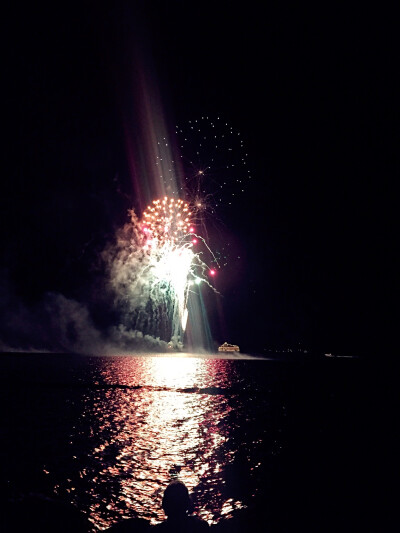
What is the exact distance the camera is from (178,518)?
25.0 feet

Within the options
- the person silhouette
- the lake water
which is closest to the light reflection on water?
the lake water

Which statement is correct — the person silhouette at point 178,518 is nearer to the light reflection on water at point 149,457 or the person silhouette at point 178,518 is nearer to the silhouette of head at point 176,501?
the silhouette of head at point 176,501

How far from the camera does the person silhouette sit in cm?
747

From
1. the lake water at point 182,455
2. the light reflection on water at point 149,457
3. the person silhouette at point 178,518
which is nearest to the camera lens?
the person silhouette at point 178,518

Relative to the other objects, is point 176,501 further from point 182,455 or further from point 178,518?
point 182,455

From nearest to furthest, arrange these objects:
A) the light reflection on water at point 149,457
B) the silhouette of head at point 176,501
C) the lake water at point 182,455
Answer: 1. the silhouette of head at point 176,501
2. the light reflection on water at point 149,457
3. the lake water at point 182,455

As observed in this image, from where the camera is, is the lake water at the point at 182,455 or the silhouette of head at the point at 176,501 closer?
the silhouette of head at the point at 176,501

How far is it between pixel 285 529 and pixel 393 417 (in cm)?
2639

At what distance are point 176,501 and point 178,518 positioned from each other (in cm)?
34

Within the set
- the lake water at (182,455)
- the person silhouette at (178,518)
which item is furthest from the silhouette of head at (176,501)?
the lake water at (182,455)

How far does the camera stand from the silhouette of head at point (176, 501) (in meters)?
7.69

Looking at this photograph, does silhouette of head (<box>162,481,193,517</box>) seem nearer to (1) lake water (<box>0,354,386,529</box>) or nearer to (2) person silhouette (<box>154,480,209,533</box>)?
(2) person silhouette (<box>154,480,209,533</box>)

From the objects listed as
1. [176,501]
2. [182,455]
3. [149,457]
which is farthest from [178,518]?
[182,455]

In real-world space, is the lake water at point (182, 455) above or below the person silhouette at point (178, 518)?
below
